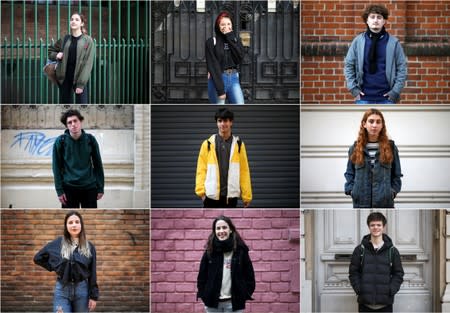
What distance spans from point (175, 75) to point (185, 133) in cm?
35

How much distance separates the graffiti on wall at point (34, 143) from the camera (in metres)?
5.36

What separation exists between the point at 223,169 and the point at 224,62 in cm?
65

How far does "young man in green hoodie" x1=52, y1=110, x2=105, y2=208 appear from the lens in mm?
5262

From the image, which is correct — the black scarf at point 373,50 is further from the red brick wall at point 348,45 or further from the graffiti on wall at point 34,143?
the graffiti on wall at point 34,143

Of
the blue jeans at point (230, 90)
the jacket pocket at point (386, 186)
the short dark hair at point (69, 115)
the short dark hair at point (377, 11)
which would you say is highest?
the short dark hair at point (377, 11)

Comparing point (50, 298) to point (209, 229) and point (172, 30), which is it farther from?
point (172, 30)

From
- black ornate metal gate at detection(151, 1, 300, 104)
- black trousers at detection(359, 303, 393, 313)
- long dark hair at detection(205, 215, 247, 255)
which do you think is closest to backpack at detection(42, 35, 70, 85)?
black ornate metal gate at detection(151, 1, 300, 104)

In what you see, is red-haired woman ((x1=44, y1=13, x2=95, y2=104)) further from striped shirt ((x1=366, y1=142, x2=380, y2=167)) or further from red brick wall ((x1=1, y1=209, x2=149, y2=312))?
striped shirt ((x1=366, y1=142, x2=380, y2=167))

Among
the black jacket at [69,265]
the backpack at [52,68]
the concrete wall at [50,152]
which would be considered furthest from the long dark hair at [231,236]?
the backpack at [52,68]

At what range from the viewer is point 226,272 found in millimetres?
5211

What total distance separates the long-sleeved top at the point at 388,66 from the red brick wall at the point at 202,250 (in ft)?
2.81

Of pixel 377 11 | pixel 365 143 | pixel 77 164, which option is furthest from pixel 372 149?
pixel 77 164

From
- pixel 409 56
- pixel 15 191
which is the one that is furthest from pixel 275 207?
pixel 15 191

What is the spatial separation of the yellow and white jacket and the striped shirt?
2.35ft
